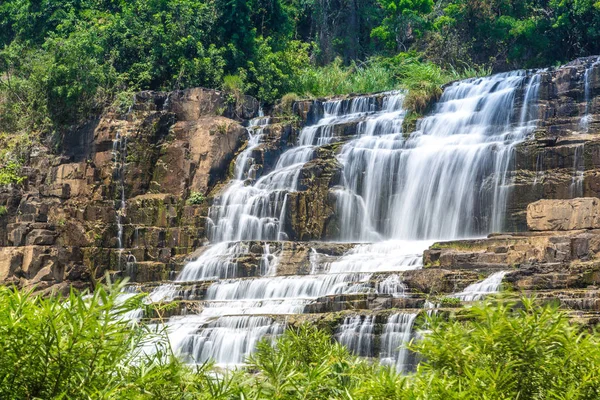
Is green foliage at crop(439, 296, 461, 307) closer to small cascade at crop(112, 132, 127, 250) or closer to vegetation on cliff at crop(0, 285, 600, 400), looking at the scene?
vegetation on cliff at crop(0, 285, 600, 400)

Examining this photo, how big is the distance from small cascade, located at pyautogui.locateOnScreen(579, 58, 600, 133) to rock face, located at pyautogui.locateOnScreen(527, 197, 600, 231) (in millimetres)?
4005

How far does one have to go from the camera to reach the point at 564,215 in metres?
22.5

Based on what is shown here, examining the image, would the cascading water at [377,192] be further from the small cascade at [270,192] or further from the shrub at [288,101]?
the shrub at [288,101]

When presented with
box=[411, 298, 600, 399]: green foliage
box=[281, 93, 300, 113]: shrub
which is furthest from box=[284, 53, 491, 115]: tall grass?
box=[411, 298, 600, 399]: green foliage

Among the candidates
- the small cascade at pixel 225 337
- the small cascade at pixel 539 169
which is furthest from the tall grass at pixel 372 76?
the small cascade at pixel 225 337

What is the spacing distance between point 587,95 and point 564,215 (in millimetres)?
6134

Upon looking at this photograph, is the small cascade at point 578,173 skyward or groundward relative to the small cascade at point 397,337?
skyward

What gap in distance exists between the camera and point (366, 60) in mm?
43625

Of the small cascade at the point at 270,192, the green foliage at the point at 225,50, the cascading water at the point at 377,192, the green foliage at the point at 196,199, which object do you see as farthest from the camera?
the green foliage at the point at 225,50

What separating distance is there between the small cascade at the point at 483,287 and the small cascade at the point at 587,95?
8883mm

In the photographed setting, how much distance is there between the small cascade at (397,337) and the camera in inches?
651

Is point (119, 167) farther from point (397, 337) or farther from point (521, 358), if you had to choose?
point (521, 358)

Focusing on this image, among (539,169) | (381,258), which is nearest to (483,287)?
(381,258)

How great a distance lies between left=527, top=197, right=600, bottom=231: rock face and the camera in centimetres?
2209
